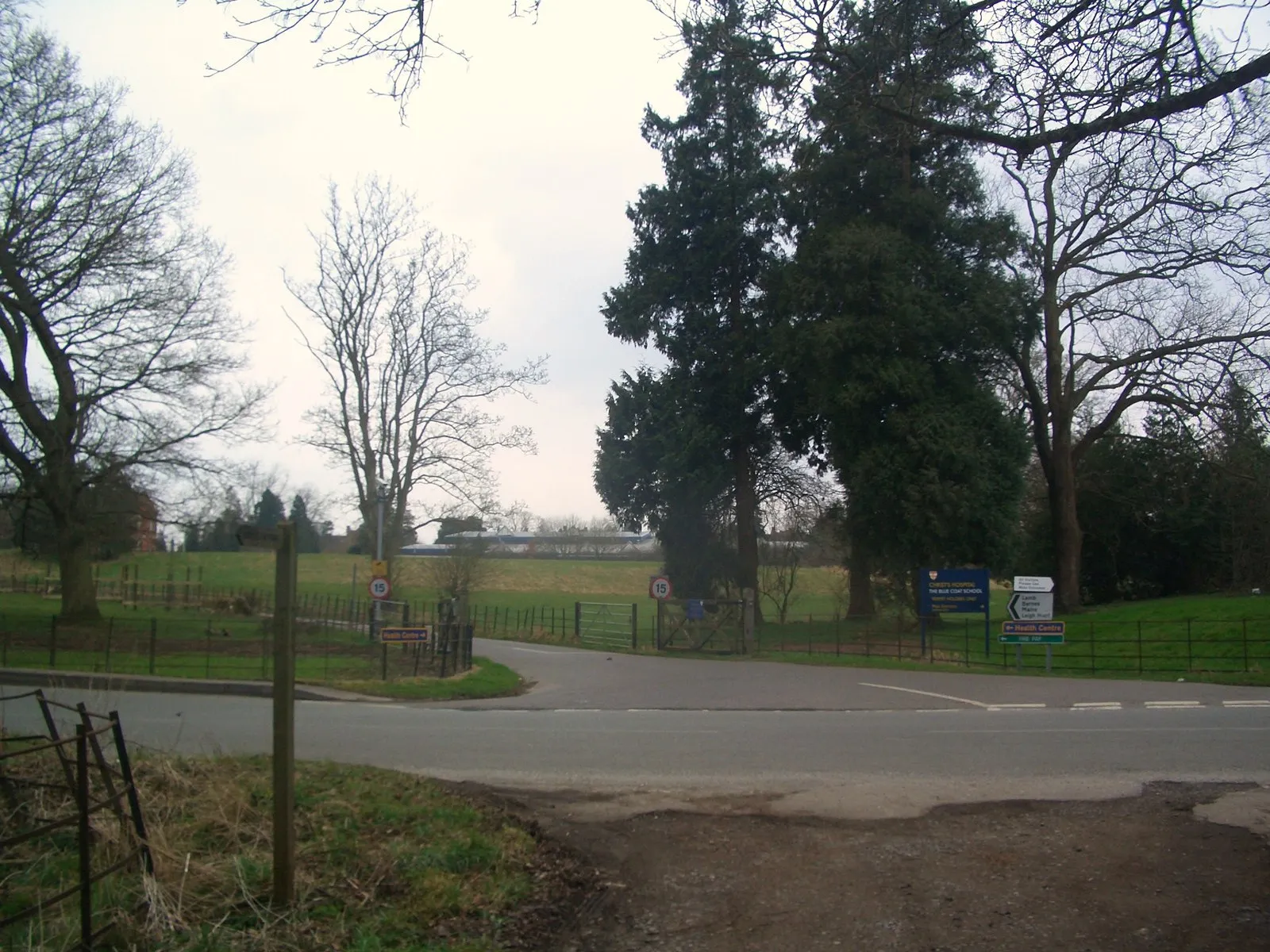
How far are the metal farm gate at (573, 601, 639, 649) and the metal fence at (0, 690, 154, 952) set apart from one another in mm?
30011

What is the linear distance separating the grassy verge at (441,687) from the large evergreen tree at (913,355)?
17079mm

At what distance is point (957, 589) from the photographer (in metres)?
29.3

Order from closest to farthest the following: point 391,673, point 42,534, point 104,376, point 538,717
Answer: point 538,717
point 391,673
point 104,376
point 42,534

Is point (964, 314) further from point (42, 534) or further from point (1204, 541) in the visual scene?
point (42, 534)

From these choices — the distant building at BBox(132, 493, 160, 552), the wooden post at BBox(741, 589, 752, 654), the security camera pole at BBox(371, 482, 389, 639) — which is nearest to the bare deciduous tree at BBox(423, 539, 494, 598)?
the security camera pole at BBox(371, 482, 389, 639)

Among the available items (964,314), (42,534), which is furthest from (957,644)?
(42,534)

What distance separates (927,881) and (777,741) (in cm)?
586

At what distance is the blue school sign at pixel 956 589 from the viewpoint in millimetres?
29203

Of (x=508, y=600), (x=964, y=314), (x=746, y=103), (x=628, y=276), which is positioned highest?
(x=628, y=276)

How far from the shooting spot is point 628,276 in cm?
4512

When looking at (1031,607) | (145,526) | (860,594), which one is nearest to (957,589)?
(1031,607)

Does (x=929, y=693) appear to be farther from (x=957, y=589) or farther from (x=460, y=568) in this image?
(x=460, y=568)

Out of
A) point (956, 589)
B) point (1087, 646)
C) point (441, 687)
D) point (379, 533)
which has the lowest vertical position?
point (1087, 646)

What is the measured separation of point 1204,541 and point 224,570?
43.2m
